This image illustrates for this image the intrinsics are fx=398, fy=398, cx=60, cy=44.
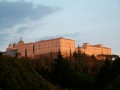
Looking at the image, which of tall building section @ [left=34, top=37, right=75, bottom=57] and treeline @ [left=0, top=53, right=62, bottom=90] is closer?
treeline @ [left=0, top=53, right=62, bottom=90]

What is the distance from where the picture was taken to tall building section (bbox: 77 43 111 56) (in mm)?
157250

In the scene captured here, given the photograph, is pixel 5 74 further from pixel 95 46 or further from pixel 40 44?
pixel 95 46

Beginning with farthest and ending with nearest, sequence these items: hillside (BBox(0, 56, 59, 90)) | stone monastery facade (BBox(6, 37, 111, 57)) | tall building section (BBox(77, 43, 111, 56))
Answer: tall building section (BBox(77, 43, 111, 56))
stone monastery facade (BBox(6, 37, 111, 57))
hillside (BBox(0, 56, 59, 90))

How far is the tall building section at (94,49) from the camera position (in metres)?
157

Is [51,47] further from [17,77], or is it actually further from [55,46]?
[17,77]

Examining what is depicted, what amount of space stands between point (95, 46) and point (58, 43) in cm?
2471

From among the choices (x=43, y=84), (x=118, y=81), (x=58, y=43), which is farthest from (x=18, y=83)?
(x=58, y=43)

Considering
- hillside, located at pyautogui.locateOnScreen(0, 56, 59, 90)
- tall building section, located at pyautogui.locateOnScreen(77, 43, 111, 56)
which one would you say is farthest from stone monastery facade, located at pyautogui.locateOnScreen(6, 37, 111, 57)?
hillside, located at pyautogui.locateOnScreen(0, 56, 59, 90)

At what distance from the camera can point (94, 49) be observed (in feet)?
536

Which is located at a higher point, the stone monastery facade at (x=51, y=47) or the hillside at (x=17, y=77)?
the stone monastery facade at (x=51, y=47)

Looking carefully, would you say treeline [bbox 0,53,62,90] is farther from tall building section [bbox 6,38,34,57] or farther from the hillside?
tall building section [bbox 6,38,34,57]

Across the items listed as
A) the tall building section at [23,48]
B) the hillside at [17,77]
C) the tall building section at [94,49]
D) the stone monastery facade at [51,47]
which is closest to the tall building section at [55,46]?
the stone monastery facade at [51,47]

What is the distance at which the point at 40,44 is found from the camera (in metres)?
156

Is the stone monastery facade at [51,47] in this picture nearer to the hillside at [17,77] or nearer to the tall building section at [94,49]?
the tall building section at [94,49]
